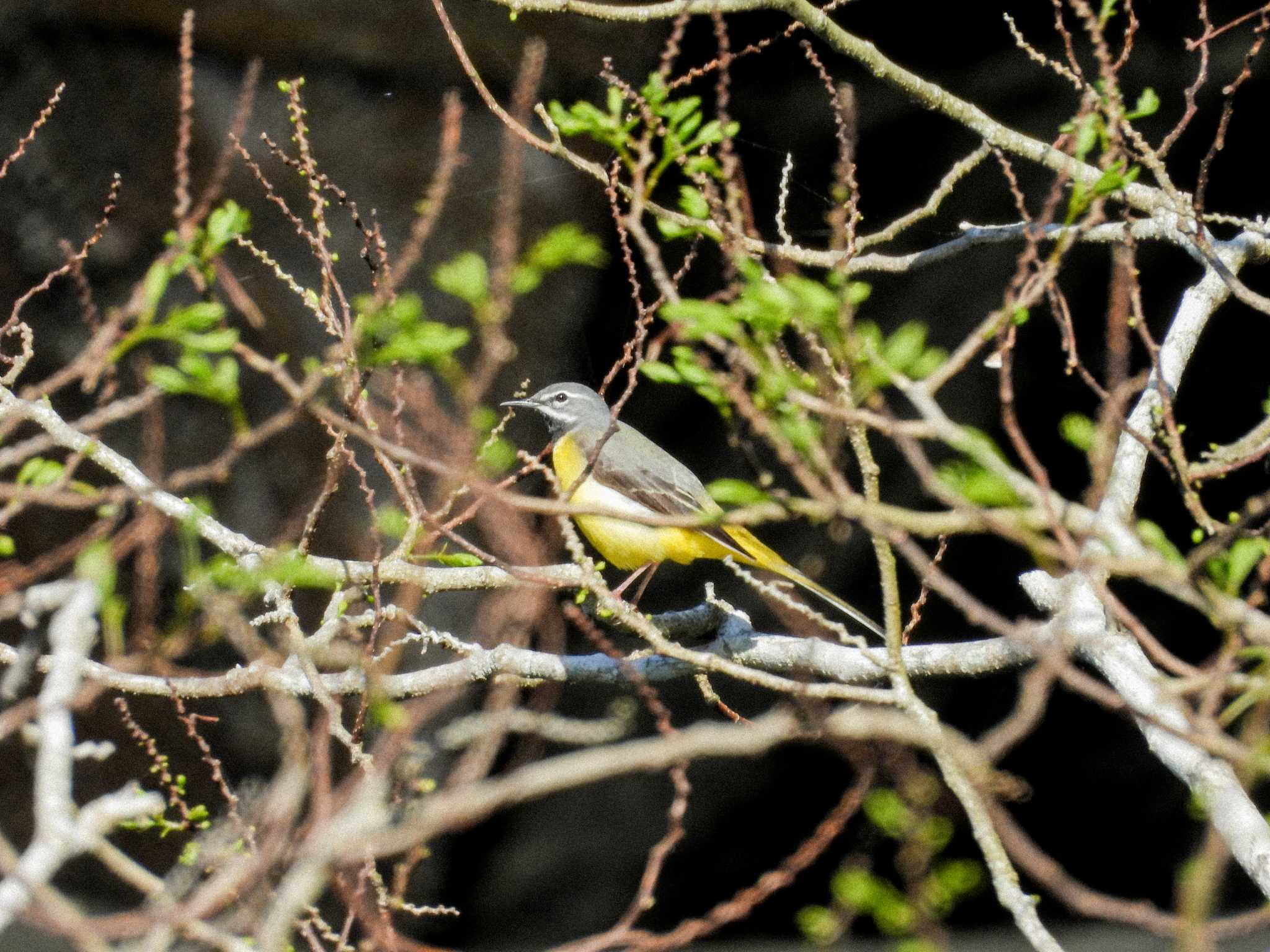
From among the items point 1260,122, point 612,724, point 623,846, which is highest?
point 1260,122

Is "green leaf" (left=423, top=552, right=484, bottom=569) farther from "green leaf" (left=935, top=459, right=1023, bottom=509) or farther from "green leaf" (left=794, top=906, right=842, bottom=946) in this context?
"green leaf" (left=935, top=459, right=1023, bottom=509)

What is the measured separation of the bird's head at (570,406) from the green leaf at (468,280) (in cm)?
349

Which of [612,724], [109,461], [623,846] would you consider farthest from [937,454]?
[612,724]

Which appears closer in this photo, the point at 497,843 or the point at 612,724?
the point at 612,724

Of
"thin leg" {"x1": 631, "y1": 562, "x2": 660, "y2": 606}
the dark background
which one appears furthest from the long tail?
the dark background

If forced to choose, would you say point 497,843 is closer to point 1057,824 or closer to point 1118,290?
point 1057,824

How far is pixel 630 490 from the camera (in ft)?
15.7

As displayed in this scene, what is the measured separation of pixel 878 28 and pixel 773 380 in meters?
4.66

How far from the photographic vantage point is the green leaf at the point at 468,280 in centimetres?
159

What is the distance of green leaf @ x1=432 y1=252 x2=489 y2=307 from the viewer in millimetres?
1588

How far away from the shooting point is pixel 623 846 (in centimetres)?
626

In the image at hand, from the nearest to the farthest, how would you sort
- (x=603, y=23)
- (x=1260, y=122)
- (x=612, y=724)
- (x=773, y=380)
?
(x=773, y=380)
(x=612, y=724)
(x=1260, y=122)
(x=603, y=23)

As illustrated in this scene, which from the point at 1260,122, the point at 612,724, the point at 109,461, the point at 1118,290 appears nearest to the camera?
the point at 612,724

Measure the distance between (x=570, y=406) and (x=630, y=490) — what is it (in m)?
0.58
